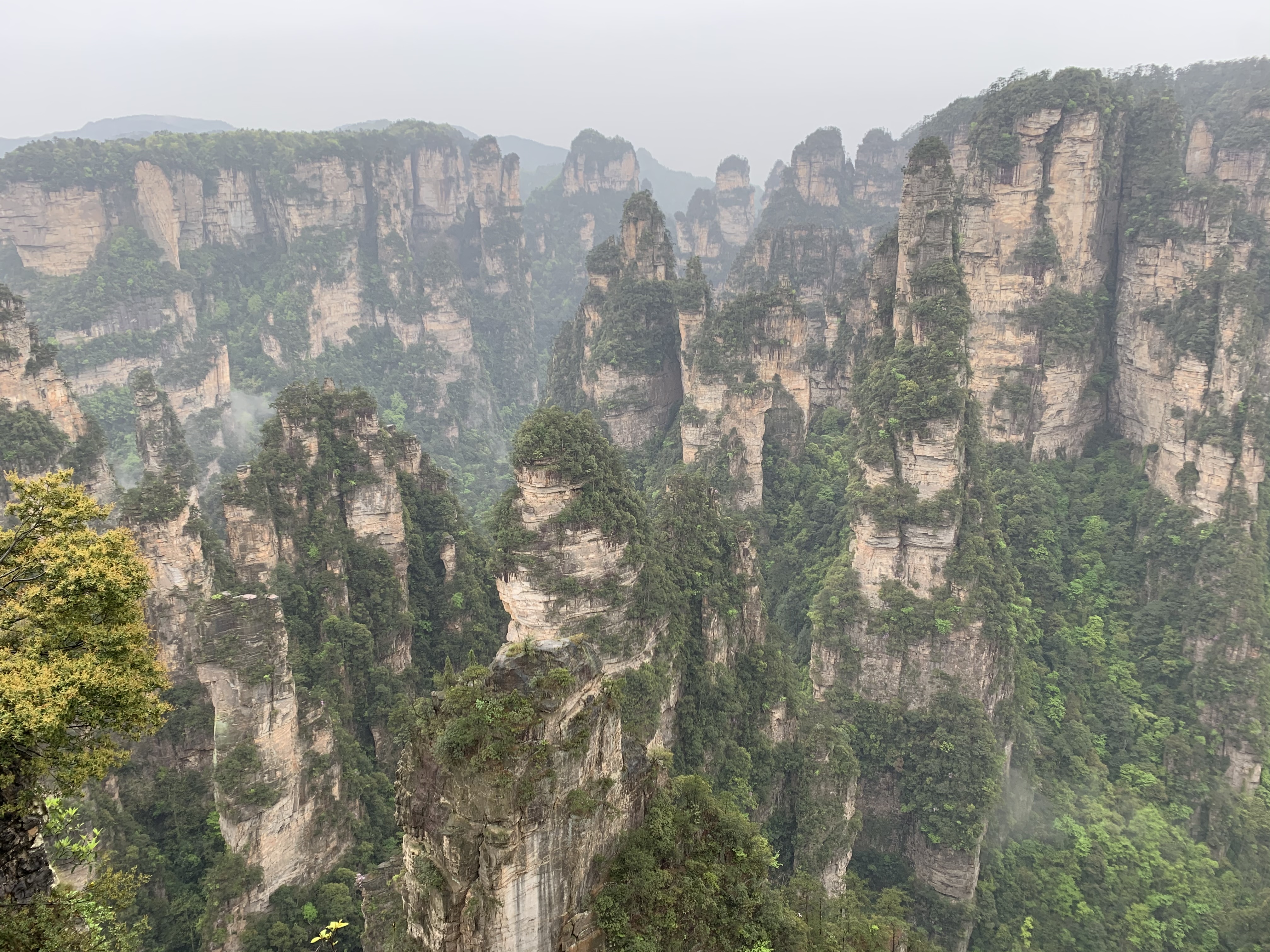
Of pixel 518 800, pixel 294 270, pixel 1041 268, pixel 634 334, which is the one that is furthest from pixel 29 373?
pixel 294 270

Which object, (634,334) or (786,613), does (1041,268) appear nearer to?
(786,613)

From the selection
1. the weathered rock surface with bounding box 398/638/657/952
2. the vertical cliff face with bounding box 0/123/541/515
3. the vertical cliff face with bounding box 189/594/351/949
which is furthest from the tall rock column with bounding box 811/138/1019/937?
the vertical cliff face with bounding box 0/123/541/515

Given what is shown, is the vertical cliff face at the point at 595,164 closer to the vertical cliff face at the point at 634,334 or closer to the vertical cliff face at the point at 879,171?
the vertical cliff face at the point at 879,171

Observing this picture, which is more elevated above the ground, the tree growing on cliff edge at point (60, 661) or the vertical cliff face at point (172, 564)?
the tree growing on cliff edge at point (60, 661)

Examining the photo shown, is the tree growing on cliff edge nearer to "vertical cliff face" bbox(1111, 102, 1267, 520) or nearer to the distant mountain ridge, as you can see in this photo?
"vertical cliff face" bbox(1111, 102, 1267, 520)

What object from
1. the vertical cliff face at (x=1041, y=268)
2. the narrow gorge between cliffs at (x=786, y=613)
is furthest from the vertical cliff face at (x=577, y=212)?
the vertical cliff face at (x=1041, y=268)

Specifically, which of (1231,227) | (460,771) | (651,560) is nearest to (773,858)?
(460,771)
